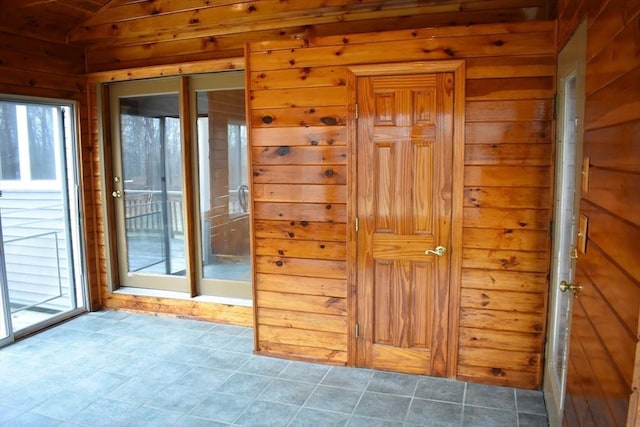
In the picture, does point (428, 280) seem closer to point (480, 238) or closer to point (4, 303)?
point (480, 238)

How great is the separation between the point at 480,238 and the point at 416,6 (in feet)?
5.28

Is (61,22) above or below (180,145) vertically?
above

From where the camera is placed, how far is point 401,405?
8.84 feet

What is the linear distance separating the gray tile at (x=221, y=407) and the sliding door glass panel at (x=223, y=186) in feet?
4.23

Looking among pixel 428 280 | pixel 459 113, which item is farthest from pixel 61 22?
pixel 428 280

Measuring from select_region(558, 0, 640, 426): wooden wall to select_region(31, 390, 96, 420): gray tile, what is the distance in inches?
102

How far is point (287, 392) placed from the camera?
287 cm

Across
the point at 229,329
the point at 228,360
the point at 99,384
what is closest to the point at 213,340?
the point at 229,329

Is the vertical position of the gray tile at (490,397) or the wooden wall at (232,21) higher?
the wooden wall at (232,21)

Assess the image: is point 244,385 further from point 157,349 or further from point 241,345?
point 157,349

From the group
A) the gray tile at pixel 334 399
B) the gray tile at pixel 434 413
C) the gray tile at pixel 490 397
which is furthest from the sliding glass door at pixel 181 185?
the gray tile at pixel 490 397

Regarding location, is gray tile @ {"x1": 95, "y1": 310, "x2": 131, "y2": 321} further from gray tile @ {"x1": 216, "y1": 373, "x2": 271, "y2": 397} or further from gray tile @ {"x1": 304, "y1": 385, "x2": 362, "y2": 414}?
gray tile @ {"x1": 304, "y1": 385, "x2": 362, "y2": 414}

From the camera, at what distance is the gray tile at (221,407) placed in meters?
2.60

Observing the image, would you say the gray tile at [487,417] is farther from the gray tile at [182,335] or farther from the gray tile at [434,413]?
the gray tile at [182,335]
